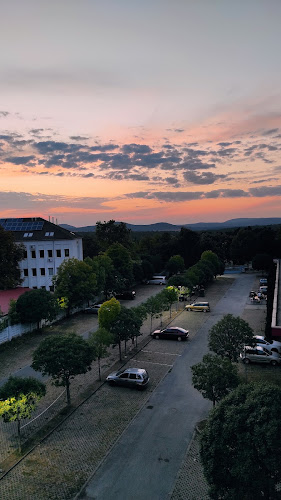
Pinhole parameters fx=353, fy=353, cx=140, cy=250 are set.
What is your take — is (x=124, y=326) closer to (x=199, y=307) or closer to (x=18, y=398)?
(x=18, y=398)

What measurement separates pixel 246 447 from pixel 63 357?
11.3 meters

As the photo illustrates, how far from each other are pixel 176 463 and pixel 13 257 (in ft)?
110

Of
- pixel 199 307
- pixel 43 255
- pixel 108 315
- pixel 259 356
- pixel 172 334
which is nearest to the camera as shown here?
pixel 259 356

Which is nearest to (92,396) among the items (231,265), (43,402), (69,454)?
(43,402)

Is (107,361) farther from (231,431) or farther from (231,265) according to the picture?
(231,265)

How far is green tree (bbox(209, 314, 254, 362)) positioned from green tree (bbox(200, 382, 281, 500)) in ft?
36.5

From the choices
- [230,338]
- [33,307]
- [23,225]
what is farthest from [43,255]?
[230,338]

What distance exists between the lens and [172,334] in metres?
32.6

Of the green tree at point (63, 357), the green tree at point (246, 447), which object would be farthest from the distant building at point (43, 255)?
the green tree at point (246, 447)

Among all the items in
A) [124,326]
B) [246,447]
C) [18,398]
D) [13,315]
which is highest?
[246,447]

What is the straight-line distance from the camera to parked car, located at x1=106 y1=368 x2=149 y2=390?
73.4 feet

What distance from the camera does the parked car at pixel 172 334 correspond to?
106 feet

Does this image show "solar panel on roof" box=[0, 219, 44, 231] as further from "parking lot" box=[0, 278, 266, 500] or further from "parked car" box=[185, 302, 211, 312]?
"parking lot" box=[0, 278, 266, 500]

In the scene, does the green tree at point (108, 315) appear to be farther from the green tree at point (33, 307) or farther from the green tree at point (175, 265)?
the green tree at point (175, 265)
